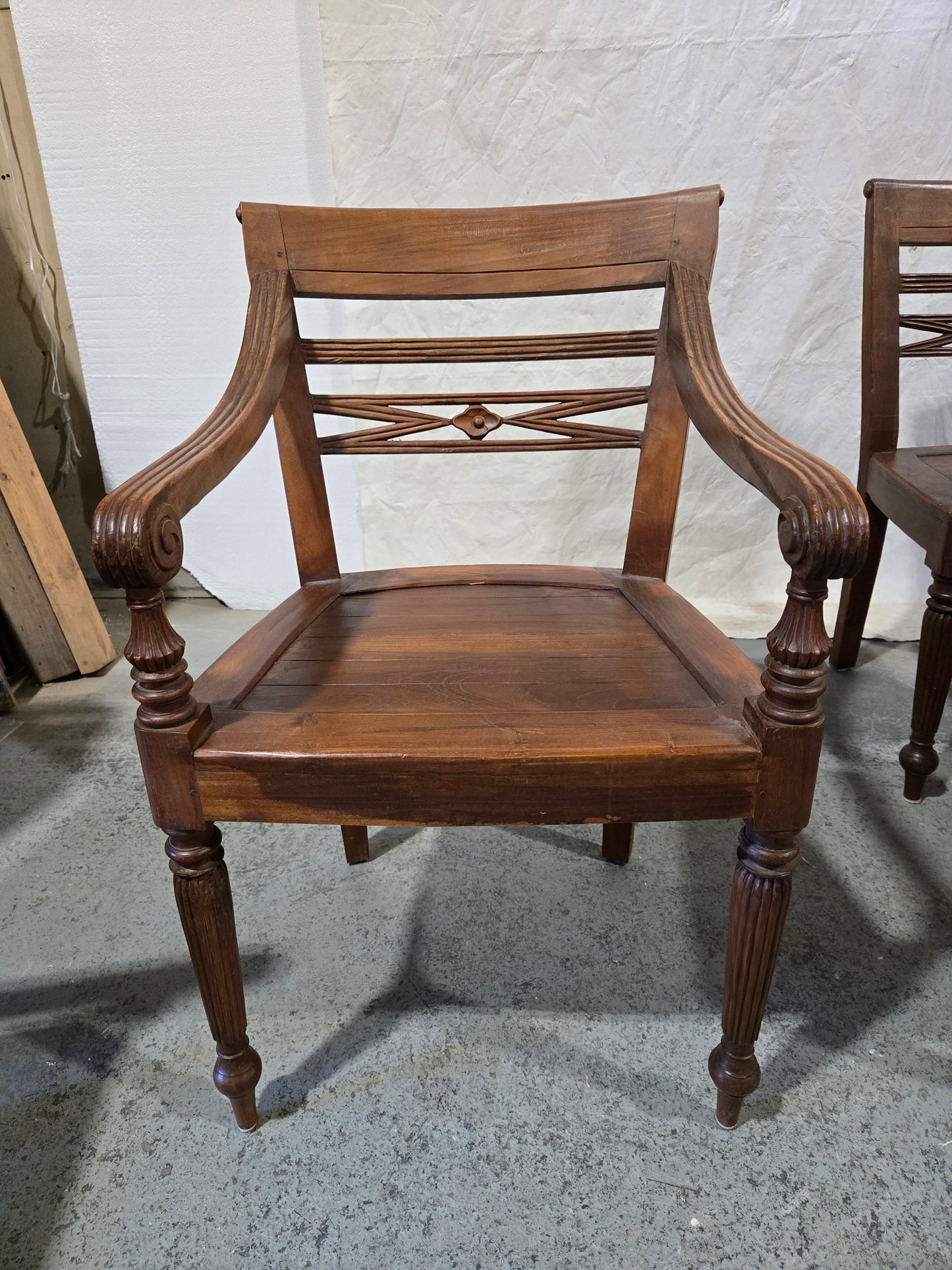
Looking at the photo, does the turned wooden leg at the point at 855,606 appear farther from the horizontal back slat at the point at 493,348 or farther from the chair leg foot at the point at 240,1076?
the chair leg foot at the point at 240,1076

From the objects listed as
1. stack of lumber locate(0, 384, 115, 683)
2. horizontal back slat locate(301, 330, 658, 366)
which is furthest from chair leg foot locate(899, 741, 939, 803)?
stack of lumber locate(0, 384, 115, 683)

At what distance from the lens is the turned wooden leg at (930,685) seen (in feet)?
4.30

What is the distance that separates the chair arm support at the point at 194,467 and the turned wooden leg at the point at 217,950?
0.26 metres

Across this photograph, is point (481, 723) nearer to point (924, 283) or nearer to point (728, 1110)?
point (728, 1110)

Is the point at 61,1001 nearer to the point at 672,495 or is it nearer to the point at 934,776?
the point at 672,495

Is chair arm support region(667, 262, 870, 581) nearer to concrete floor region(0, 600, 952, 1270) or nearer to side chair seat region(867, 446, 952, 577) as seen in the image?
side chair seat region(867, 446, 952, 577)

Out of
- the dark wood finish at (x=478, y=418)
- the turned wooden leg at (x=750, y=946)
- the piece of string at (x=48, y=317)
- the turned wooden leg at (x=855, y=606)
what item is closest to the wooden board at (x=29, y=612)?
the piece of string at (x=48, y=317)

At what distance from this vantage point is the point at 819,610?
0.67 meters

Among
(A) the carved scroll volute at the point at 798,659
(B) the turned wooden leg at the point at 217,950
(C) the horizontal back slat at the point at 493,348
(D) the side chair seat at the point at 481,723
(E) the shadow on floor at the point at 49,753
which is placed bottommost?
(E) the shadow on floor at the point at 49,753

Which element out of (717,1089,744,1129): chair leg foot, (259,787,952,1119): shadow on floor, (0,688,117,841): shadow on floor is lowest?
(0,688,117,841): shadow on floor

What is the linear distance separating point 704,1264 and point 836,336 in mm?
1871

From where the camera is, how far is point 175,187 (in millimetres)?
1952

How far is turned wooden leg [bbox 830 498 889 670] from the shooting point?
173cm

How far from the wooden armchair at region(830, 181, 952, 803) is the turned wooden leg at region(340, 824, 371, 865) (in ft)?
3.16
